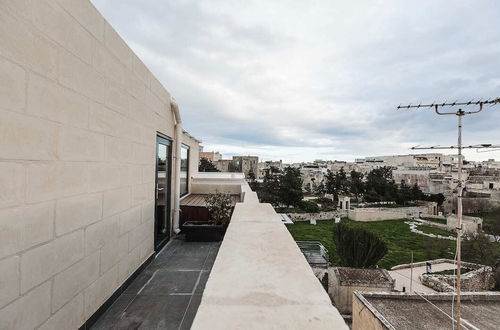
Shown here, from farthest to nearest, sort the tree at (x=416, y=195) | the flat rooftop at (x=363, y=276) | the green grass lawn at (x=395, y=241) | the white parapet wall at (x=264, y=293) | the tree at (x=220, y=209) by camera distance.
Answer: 1. the tree at (x=416, y=195)
2. the green grass lawn at (x=395, y=241)
3. the flat rooftop at (x=363, y=276)
4. the tree at (x=220, y=209)
5. the white parapet wall at (x=264, y=293)

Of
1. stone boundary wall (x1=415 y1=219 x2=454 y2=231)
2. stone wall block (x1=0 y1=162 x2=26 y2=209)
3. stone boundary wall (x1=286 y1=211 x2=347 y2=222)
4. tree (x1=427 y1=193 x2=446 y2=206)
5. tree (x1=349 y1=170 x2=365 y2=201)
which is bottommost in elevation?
stone boundary wall (x1=415 y1=219 x2=454 y2=231)

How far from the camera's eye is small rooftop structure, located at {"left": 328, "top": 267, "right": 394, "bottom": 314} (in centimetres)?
1011

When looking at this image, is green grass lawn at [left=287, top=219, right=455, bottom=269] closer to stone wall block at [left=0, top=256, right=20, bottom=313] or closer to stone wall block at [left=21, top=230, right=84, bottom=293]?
stone wall block at [left=21, top=230, right=84, bottom=293]

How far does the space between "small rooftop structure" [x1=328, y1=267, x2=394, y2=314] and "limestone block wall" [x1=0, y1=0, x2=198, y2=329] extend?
10.2 metres

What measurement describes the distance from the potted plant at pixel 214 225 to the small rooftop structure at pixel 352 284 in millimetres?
8066

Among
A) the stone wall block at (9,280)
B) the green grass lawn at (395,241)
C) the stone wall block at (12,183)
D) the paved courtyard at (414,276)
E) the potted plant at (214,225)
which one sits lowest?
the green grass lawn at (395,241)

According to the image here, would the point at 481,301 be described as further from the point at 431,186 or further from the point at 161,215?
the point at 431,186

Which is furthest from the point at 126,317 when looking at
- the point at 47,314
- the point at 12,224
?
the point at 12,224

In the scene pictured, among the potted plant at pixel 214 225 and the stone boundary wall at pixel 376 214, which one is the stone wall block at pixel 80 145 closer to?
the potted plant at pixel 214 225

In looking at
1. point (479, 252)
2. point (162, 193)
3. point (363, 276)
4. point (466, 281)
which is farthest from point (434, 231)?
point (162, 193)

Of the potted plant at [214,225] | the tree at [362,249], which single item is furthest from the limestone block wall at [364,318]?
the tree at [362,249]

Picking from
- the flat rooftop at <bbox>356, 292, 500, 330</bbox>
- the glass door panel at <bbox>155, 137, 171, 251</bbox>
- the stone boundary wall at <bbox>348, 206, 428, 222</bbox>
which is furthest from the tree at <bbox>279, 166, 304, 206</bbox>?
the glass door panel at <bbox>155, 137, 171, 251</bbox>

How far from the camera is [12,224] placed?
55.7 inches

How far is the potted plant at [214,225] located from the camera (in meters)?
4.91
